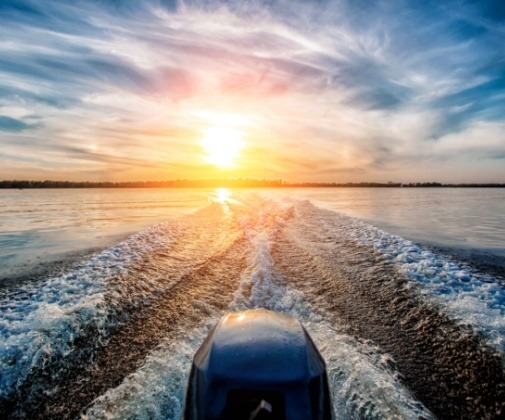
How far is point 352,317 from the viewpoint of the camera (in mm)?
5727

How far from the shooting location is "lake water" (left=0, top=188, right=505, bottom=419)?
3.71 metres

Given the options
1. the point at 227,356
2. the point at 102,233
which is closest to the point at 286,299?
the point at 227,356

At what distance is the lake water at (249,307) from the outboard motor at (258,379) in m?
1.13

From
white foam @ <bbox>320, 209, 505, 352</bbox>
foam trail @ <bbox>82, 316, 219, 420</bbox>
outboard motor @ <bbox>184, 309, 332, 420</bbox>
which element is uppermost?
outboard motor @ <bbox>184, 309, 332, 420</bbox>

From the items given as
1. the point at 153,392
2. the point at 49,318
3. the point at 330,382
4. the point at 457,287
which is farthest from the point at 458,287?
the point at 49,318

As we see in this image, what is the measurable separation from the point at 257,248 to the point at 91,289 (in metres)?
5.92

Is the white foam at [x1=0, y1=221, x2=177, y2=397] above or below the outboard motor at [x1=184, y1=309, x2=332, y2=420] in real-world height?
below

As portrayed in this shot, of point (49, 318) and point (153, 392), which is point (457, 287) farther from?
point (49, 318)

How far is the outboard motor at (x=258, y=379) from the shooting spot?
2.39m

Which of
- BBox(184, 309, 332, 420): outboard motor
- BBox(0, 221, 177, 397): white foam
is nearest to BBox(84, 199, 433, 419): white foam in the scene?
BBox(184, 309, 332, 420): outboard motor

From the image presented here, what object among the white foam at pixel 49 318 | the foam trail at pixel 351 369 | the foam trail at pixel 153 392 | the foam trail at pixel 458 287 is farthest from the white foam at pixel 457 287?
the white foam at pixel 49 318

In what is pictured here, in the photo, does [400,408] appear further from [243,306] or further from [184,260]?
[184,260]

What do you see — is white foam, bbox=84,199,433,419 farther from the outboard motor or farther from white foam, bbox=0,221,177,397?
white foam, bbox=0,221,177,397

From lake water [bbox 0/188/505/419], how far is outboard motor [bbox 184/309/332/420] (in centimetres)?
113
